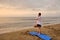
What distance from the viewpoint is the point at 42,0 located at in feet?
62.3

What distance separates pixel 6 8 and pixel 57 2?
22.9 feet

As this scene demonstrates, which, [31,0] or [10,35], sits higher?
[31,0]

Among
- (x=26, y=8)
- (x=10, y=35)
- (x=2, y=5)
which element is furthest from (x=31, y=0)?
(x=10, y=35)

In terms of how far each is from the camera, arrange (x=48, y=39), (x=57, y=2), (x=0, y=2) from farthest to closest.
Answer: (x=57, y=2)
(x=0, y=2)
(x=48, y=39)

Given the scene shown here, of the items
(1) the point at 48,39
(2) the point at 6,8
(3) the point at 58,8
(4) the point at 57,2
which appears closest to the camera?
(1) the point at 48,39

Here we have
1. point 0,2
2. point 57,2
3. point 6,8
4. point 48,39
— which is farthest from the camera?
point 57,2

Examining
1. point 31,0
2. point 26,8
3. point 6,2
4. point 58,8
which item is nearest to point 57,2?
point 58,8

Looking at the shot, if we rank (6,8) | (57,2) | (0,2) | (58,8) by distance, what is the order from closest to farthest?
(6,8) → (0,2) → (58,8) → (57,2)

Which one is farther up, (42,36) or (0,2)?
(0,2)

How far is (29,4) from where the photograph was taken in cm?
1745

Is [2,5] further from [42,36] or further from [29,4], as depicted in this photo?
[42,36]

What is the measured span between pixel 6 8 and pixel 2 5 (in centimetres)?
90

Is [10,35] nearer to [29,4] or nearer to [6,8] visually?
[6,8]

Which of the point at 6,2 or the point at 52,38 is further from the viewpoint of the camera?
the point at 6,2
